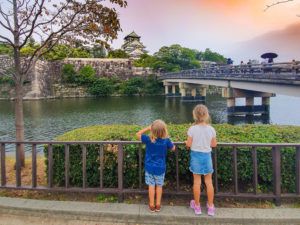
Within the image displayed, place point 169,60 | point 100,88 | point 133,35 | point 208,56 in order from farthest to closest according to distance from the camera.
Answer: point 208,56
point 133,35
point 169,60
point 100,88

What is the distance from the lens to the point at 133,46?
8519 cm

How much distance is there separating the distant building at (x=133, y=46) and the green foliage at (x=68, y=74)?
878 inches

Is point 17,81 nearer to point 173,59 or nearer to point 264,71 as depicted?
point 264,71

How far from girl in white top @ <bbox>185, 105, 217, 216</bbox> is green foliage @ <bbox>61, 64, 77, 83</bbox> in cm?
6210

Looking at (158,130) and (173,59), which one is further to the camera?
(173,59)

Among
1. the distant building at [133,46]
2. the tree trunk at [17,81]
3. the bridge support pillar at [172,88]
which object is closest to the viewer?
the tree trunk at [17,81]

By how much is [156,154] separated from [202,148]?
0.67 m

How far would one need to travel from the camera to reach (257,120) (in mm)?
30031

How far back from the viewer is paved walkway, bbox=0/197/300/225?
3996 mm

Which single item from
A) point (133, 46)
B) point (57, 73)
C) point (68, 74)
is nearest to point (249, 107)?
point (68, 74)

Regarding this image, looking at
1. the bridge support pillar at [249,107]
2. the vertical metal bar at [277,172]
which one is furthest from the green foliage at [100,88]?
the vertical metal bar at [277,172]

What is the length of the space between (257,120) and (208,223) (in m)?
28.1

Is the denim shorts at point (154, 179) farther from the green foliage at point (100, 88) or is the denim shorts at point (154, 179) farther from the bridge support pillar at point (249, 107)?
the green foliage at point (100, 88)

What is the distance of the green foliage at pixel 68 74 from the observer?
63281 millimetres
